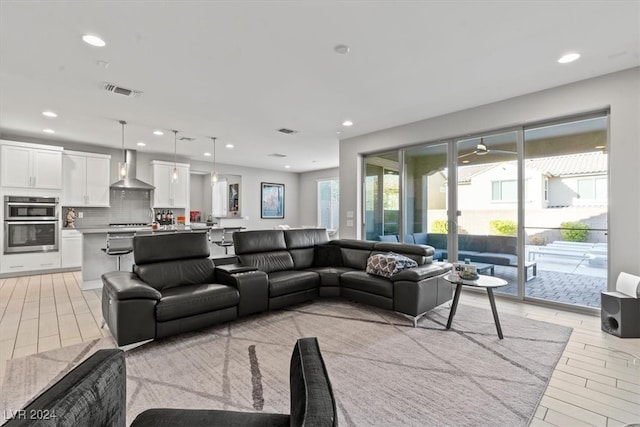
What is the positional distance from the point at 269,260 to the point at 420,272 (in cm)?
203

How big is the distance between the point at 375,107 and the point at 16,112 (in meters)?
5.48

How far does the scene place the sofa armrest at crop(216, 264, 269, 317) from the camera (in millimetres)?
3410

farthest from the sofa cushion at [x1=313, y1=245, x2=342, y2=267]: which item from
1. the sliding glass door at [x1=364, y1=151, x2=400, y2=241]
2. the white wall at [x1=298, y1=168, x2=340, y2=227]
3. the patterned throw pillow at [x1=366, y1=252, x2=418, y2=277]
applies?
the white wall at [x1=298, y1=168, x2=340, y2=227]

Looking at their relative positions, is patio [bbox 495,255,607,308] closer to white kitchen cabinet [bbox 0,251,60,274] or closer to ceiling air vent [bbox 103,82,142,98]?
ceiling air vent [bbox 103,82,142,98]

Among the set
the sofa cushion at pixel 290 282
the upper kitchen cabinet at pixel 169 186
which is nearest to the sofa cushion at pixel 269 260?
the sofa cushion at pixel 290 282

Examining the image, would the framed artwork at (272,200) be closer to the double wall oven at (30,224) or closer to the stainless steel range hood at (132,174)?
the stainless steel range hood at (132,174)

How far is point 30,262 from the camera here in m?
5.90

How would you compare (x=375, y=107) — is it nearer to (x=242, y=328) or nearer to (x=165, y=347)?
(x=242, y=328)

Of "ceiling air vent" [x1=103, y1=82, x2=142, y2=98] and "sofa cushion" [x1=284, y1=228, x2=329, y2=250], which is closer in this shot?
"ceiling air vent" [x1=103, y1=82, x2=142, y2=98]

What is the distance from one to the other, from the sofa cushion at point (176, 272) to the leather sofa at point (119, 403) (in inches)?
91.8

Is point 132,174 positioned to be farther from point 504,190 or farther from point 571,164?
point 571,164

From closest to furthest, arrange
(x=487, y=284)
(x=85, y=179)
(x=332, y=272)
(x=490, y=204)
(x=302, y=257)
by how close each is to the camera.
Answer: (x=487, y=284)
(x=332, y=272)
(x=490, y=204)
(x=302, y=257)
(x=85, y=179)

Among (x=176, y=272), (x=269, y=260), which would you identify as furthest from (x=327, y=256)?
(x=176, y=272)

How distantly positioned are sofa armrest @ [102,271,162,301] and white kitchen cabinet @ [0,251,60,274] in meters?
4.41
